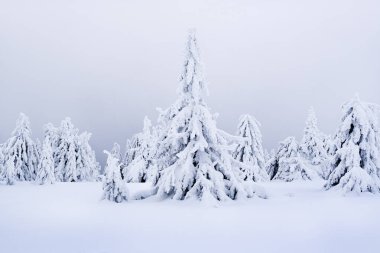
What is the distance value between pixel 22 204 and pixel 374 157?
2243 centimetres

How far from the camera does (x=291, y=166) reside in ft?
147

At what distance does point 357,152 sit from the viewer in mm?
23703

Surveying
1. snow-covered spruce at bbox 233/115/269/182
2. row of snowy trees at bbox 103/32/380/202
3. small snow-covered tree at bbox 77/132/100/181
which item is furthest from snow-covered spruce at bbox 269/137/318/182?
small snow-covered tree at bbox 77/132/100/181

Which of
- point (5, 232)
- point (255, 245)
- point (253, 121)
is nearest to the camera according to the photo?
point (255, 245)

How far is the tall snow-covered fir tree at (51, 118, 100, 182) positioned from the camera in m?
51.5

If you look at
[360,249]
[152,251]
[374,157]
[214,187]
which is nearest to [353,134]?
[374,157]

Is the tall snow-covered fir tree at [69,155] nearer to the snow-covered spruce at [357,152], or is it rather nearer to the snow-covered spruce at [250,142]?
the snow-covered spruce at [250,142]

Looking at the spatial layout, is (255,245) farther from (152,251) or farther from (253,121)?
(253,121)

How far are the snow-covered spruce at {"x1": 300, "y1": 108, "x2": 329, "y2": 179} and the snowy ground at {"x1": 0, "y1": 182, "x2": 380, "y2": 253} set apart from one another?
27.8m

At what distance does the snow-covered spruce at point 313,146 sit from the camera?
46594mm

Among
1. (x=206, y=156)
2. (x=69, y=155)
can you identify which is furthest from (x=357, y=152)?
(x=69, y=155)

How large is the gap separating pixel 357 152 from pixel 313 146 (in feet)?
77.6

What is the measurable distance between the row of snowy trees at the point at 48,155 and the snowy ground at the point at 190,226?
21.3 metres

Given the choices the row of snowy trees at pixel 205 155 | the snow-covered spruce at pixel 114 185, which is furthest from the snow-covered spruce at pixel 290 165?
the snow-covered spruce at pixel 114 185
